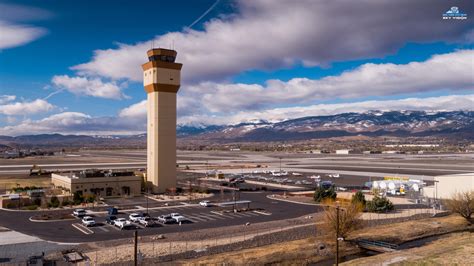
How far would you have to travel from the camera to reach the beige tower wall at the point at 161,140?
3354 inches

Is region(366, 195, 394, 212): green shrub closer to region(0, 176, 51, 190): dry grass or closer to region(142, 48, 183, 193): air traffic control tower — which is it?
region(142, 48, 183, 193): air traffic control tower

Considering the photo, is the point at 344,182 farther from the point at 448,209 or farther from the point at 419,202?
the point at 448,209

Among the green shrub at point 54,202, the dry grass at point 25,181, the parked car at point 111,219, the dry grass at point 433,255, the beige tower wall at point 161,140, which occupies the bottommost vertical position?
the dry grass at point 433,255

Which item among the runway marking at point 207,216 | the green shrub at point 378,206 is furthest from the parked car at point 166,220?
the green shrub at point 378,206

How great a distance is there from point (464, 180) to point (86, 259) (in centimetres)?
6354

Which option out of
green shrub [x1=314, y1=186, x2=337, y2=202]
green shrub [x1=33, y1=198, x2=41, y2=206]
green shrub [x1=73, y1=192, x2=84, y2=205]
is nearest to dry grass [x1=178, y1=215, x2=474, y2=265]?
green shrub [x1=314, y1=186, x2=337, y2=202]

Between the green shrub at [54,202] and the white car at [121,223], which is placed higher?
the green shrub at [54,202]

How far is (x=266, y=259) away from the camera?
133 feet

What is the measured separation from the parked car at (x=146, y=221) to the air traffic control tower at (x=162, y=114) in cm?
2942

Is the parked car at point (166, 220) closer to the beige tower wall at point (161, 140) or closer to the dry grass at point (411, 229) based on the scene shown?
the dry grass at point (411, 229)

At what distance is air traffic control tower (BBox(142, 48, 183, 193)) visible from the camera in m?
84.1

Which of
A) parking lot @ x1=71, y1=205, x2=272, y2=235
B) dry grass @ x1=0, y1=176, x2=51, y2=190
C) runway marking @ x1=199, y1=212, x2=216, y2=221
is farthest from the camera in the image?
dry grass @ x1=0, y1=176, x2=51, y2=190

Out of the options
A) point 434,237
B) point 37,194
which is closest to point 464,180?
point 434,237

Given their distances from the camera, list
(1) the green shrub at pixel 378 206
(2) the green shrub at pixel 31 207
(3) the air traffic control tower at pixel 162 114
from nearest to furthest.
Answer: (1) the green shrub at pixel 378 206 → (2) the green shrub at pixel 31 207 → (3) the air traffic control tower at pixel 162 114
